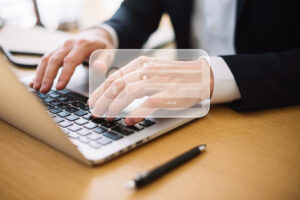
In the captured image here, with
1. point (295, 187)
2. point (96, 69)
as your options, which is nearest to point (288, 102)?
point (295, 187)

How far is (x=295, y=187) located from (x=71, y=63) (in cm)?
47

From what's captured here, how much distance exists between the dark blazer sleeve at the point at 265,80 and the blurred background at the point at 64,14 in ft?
1.88

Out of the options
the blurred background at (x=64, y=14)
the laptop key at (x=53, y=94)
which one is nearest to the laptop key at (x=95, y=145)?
the laptop key at (x=53, y=94)

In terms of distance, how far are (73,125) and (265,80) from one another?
14.2 inches

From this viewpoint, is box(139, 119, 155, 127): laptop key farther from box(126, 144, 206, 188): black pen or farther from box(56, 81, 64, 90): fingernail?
box(56, 81, 64, 90): fingernail

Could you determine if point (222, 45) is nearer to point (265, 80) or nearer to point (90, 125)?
point (265, 80)

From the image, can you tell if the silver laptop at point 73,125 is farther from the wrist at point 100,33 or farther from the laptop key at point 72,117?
the wrist at point 100,33

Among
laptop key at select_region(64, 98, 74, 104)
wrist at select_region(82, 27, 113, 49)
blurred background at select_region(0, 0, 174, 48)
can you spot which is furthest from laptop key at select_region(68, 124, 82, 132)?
blurred background at select_region(0, 0, 174, 48)

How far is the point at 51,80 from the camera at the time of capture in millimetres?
560

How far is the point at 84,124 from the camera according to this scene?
422mm

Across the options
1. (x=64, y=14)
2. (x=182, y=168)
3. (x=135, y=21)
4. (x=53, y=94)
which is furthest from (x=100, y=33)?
(x=64, y=14)

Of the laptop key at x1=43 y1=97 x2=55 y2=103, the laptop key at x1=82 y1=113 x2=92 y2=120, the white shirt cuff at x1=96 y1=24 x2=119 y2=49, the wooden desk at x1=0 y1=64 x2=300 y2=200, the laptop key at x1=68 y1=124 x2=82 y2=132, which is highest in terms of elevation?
the white shirt cuff at x1=96 y1=24 x2=119 y2=49

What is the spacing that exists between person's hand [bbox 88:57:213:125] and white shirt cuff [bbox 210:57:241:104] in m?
0.01

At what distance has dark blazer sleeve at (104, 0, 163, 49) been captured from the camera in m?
0.87
